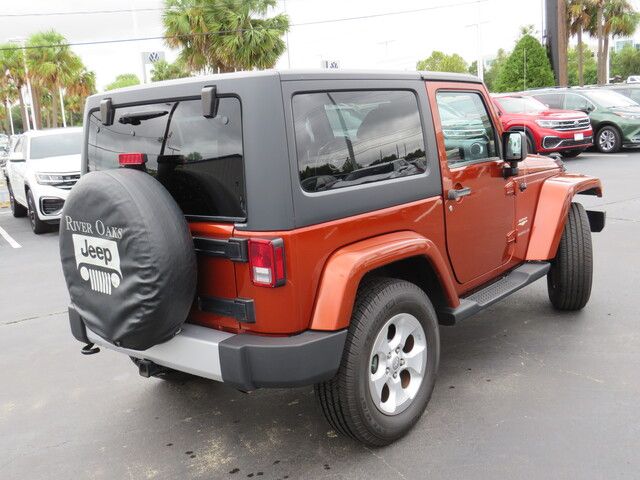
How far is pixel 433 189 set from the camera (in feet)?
11.4

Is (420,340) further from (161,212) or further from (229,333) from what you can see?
(161,212)

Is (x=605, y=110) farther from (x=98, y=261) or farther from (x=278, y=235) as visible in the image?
(x=98, y=261)

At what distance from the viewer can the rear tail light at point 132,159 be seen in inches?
121

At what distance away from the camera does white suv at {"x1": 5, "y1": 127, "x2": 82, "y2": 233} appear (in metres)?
9.95

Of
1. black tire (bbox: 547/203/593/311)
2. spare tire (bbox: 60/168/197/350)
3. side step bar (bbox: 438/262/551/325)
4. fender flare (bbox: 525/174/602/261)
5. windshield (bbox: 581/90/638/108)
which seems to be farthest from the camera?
windshield (bbox: 581/90/638/108)

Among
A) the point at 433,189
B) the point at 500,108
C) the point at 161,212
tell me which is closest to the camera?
the point at 161,212

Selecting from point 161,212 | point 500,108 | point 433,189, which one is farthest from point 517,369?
point 500,108

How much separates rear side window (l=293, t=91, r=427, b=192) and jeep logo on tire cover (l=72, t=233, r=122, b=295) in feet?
2.97

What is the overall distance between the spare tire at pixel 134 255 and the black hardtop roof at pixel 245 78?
0.46m

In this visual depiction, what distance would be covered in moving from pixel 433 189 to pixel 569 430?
1.43 meters

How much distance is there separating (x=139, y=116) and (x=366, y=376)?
1.67 metres

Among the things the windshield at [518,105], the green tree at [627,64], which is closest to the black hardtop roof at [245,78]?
the windshield at [518,105]

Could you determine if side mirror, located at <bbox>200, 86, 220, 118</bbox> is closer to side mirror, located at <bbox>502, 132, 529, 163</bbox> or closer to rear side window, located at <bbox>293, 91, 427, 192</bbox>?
rear side window, located at <bbox>293, 91, 427, 192</bbox>

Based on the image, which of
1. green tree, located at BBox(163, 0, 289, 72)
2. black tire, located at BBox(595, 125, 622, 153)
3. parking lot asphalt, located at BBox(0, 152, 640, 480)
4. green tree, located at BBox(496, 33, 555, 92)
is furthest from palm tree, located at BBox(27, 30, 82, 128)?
parking lot asphalt, located at BBox(0, 152, 640, 480)
